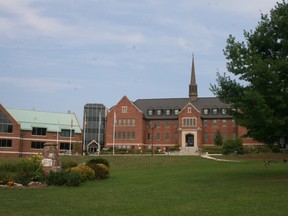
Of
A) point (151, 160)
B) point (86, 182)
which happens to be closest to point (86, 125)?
point (151, 160)

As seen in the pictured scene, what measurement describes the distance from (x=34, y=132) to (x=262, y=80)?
65200 millimetres

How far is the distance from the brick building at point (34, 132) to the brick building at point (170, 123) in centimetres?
786

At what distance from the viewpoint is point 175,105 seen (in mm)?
87625

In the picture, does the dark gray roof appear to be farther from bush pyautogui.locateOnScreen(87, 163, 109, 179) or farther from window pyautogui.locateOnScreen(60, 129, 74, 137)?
bush pyautogui.locateOnScreen(87, 163, 109, 179)

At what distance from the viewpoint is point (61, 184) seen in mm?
22016

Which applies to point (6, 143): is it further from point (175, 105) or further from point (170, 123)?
point (175, 105)

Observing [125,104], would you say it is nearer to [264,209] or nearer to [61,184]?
[61,184]

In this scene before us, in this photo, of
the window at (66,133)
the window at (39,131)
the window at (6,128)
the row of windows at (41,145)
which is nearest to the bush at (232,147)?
the window at (66,133)

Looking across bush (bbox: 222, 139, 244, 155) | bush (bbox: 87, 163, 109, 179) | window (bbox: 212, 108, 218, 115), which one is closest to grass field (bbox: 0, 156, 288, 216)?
bush (bbox: 87, 163, 109, 179)

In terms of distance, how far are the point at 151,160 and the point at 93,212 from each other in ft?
126

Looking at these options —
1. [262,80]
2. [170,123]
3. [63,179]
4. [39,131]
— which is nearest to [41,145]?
[39,131]

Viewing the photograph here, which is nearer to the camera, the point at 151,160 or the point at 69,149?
the point at 151,160

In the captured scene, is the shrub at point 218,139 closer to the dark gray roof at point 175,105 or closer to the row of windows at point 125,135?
the dark gray roof at point 175,105

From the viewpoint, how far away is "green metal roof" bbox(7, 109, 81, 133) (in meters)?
81.4
